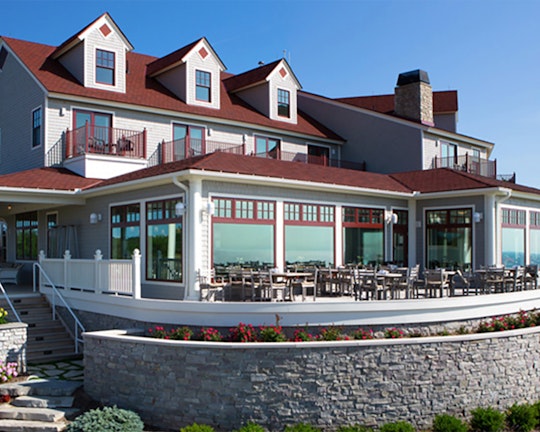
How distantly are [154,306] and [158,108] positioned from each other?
423 inches

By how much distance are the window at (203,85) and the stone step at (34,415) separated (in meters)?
14.3

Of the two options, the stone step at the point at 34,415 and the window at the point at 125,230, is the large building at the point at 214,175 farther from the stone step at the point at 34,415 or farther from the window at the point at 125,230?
the stone step at the point at 34,415

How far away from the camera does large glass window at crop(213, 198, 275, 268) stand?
13.6m

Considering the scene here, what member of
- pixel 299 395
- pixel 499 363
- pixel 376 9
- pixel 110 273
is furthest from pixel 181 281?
pixel 376 9

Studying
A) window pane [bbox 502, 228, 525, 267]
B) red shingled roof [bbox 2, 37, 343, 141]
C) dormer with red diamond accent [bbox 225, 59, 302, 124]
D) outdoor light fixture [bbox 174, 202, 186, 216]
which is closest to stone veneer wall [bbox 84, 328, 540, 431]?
outdoor light fixture [bbox 174, 202, 186, 216]

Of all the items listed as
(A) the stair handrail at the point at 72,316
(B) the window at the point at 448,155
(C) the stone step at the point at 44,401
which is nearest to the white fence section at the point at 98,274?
(A) the stair handrail at the point at 72,316

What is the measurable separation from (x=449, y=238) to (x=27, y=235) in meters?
15.0

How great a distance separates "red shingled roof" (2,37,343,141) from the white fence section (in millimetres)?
6634

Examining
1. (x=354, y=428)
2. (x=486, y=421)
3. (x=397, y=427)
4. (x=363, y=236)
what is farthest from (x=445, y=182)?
(x=354, y=428)

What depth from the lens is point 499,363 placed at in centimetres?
1156

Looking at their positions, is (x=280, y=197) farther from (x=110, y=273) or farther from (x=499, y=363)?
(x=499, y=363)

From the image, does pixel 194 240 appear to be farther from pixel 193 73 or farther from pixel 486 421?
pixel 193 73

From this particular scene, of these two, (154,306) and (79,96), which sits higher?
(79,96)

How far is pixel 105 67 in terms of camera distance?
20094mm
